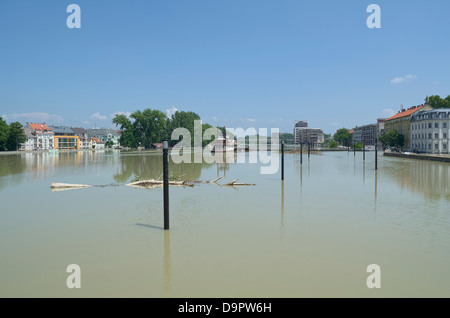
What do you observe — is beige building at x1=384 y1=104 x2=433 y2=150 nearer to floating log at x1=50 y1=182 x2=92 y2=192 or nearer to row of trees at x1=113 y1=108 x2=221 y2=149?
row of trees at x1=113 y1=108 x2=221 y2=149

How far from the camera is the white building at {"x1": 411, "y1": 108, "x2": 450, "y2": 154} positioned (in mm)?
78000

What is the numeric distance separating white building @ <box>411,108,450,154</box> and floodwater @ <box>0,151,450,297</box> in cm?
7121

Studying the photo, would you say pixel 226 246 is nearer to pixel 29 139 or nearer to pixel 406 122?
pixel 406 122

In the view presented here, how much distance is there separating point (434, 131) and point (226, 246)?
87.8 m

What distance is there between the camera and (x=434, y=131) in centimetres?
7975

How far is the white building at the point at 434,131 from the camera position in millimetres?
78000

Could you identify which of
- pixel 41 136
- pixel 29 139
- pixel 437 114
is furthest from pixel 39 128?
pixel 437 114

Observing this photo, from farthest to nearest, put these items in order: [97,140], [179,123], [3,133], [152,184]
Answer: [97,140]
[179,123]
[3,133]
[152,184]

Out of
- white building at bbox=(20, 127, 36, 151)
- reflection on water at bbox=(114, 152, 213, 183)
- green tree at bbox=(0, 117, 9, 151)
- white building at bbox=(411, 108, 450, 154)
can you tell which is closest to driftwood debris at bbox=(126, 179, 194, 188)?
reflection on water at bbox=(114, 152, 213, 183)

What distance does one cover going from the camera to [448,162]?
5384cm

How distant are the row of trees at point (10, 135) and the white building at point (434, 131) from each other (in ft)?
400

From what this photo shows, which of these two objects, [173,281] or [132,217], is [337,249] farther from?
[132,217]

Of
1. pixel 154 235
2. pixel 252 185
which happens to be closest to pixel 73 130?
pixel 252 185
